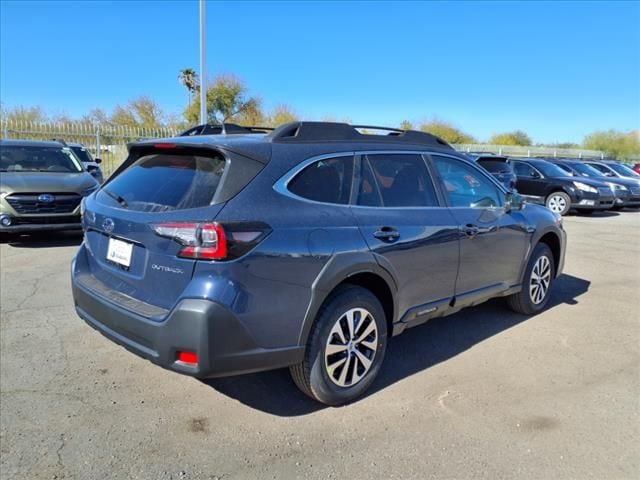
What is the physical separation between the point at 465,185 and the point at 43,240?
7.46 meters

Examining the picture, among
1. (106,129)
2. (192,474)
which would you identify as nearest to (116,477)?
(192,474)

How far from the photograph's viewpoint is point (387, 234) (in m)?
3.32

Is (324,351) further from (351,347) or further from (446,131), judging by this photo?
(446,131)

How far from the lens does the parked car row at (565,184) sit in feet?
44.4

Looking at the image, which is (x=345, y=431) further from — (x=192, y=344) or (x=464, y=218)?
(x=464, y=218)

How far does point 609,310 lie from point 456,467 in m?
3.74

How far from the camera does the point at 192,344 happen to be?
2557 mm

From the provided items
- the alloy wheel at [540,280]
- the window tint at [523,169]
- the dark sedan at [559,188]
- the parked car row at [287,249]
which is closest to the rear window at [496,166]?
the dark sedan at [559,188]

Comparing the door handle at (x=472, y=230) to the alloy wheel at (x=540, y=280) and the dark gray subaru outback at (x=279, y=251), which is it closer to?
the dark gray subaru outback at (x=279, y=251)

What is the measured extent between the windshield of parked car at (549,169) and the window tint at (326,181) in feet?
45.1

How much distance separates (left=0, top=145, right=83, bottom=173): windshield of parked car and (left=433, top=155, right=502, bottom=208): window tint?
7.49 meters

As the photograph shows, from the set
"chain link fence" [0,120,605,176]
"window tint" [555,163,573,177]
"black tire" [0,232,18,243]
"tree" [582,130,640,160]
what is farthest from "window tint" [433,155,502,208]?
"tree" [582,130,640,160]

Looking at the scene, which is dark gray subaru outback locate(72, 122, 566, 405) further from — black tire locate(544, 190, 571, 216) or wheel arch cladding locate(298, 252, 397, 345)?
black tire locate(544, 190, 571, 216)

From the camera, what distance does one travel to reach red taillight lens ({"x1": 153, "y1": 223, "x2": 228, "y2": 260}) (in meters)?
2.54
